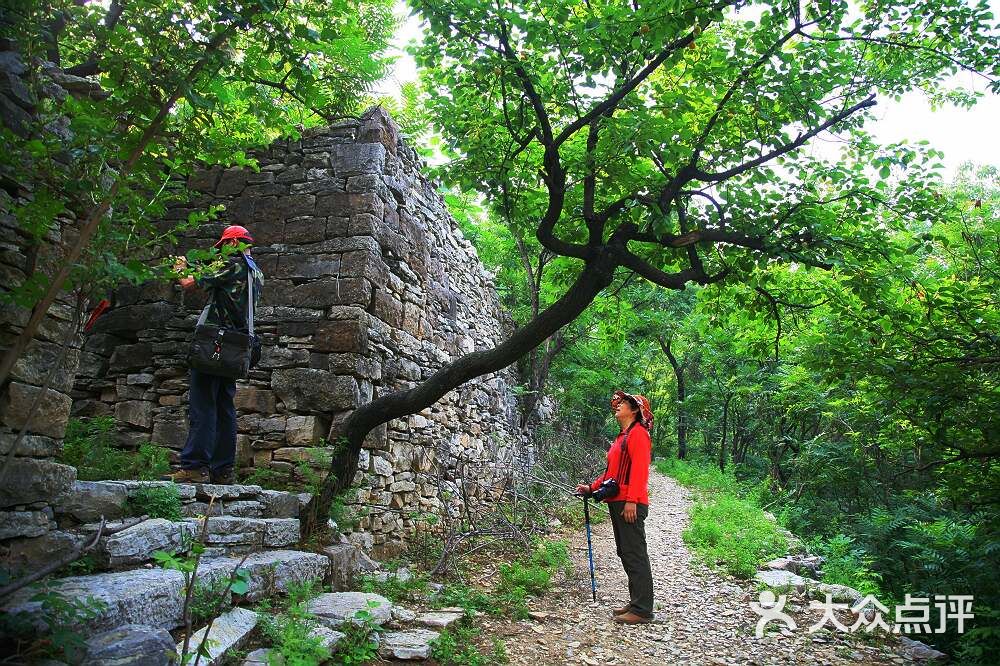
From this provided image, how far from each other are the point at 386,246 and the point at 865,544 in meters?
7.25

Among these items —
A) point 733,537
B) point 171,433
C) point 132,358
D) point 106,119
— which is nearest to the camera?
point 106,119

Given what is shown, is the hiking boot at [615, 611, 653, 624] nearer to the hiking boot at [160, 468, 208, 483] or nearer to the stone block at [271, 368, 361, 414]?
the stone block at [271, 368, 361, 414]

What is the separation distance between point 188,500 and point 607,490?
3.03 m

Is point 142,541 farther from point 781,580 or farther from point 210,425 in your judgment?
point 781,580

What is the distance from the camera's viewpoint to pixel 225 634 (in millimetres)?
2604

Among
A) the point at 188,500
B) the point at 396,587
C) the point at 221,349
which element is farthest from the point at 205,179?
the point at 396,587

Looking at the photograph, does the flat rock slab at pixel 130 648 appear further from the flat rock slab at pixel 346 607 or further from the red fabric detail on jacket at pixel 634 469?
the red fabric detail on jacket at pixel 634 469

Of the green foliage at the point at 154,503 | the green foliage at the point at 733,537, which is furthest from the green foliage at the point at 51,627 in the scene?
the green foliage at the point at 733,537

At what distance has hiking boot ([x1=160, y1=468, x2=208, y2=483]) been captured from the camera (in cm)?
396

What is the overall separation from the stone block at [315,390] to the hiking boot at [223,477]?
0.78 meters

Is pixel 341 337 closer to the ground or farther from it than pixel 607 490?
farther from it

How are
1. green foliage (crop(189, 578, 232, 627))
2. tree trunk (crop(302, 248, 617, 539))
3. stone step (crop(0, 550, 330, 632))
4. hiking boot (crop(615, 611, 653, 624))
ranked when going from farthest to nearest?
1. tree trunk (crop(302, 248, 617, 539))
2. hiking boot (crop(615, 611, 653, 624))
3. green foliage (crop(189, 578, 232, 627))
4. stone step (crop(0, 550, 330, 632))

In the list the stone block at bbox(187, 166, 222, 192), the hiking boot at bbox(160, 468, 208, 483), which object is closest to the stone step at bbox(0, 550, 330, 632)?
the hiking boot at bbox(160, 468, 208, 483)

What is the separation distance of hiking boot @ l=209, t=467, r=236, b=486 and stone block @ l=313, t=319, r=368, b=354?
1.23 metres
